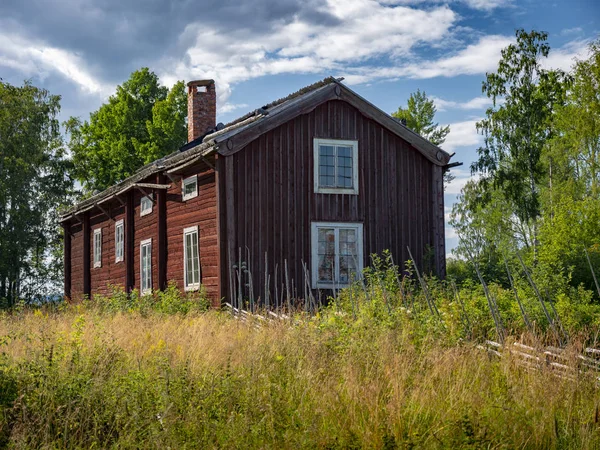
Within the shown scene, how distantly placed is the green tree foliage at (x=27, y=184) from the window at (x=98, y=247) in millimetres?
9086

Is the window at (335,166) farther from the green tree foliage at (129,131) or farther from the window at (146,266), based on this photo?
the green tree foliage at (129,131)

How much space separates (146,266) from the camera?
75.9 feet

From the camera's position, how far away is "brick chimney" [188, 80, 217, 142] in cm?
2531

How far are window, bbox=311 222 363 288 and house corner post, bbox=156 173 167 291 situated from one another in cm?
490

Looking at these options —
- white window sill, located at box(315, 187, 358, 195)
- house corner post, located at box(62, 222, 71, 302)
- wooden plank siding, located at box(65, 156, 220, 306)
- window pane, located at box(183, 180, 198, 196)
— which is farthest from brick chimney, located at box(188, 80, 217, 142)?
house corner post, located at box(62, 222, 71, 302)

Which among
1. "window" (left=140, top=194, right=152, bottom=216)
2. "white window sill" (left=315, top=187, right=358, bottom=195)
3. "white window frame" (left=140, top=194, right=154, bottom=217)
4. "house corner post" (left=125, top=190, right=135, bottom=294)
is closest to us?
"white window sill" (left=315, top=187, right=358, bottom=195)

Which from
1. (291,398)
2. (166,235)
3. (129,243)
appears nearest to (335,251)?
(166,235)

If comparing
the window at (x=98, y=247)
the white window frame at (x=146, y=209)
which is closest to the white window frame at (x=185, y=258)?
the white window frame at (x=146, y=209)

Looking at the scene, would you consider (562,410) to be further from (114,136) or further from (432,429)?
(114,136)

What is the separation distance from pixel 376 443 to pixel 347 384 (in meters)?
1.25

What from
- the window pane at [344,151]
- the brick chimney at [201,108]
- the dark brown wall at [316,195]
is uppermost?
the brick chimney at [201,108]

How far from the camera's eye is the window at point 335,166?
63.8 feet

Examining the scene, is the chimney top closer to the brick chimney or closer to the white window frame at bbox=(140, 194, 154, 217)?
the brick chimney

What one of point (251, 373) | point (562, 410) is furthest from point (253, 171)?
point (562, 410)
